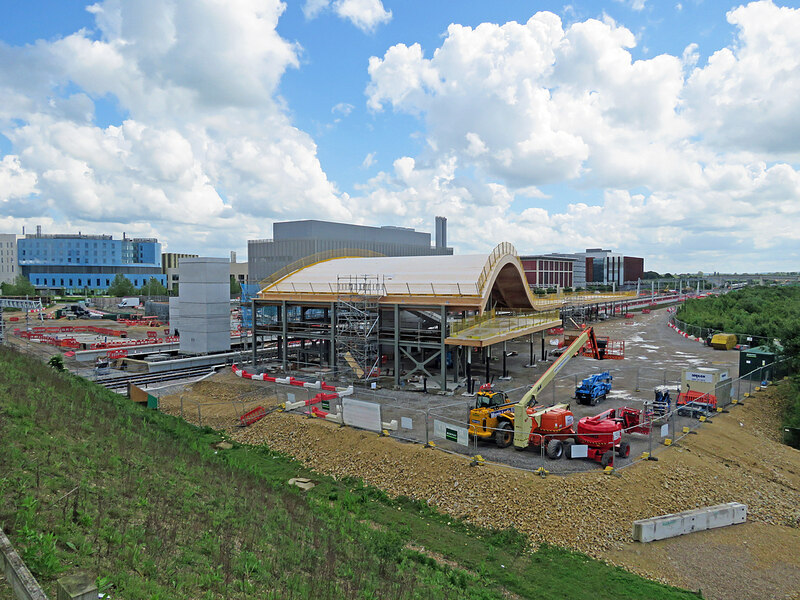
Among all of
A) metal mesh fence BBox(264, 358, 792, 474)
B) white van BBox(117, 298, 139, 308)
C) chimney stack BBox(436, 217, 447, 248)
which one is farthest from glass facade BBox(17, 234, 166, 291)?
metal mesh fence BBox(264, 358, 792, 474)

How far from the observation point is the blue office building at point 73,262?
506ft

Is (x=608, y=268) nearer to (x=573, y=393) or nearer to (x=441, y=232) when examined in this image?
(x=441, y=232)

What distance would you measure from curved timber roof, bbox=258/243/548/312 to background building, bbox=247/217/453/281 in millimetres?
20351

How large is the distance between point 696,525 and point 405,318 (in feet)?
92.9

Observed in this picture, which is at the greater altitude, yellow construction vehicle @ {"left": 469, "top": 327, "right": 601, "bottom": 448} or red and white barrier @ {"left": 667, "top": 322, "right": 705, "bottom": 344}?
yellow construction vehicle @ {"left": 469, "top": 327, "right": 601, "bottom": 448}

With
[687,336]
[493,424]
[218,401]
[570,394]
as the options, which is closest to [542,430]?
[493,424]

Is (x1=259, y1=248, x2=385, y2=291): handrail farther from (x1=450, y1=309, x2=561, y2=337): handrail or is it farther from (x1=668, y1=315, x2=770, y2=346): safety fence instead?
(x1=668, y1=315, x2=770, y2=346): safety fence

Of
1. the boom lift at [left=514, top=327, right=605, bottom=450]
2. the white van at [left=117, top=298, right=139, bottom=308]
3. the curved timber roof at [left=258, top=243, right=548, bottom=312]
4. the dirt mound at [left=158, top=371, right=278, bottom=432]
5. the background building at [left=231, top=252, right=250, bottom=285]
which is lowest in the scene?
the dirt mound at [left=158, top=371, right=278, bottom=432]

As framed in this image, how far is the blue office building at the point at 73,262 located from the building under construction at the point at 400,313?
459 feet

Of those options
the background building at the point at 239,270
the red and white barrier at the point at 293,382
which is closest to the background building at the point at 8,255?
the background building at the point at 239,270

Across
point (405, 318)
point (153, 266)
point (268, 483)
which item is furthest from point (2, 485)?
point (153, 266)

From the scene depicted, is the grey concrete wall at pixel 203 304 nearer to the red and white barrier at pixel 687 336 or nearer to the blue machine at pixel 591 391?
the blue machine at pixel 591 391

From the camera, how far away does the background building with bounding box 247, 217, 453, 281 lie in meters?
65.5

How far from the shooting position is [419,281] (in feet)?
116
